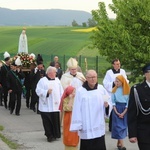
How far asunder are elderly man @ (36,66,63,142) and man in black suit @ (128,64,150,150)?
16.1 ft

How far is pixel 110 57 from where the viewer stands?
65.1 ft

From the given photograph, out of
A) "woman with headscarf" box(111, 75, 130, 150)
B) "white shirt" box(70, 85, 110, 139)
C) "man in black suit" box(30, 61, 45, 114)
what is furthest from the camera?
"man in black suit" box(30, 61, 45, 114)

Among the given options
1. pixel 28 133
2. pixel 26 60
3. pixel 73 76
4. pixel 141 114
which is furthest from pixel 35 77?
pixel 141 114

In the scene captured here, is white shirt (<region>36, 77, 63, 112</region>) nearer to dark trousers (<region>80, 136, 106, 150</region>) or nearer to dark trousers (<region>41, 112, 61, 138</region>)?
dark trousers (<region>41, 112, 61, 138</region>)

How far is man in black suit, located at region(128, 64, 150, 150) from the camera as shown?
257 inches

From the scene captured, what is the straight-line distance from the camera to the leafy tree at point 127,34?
18703 millimetres

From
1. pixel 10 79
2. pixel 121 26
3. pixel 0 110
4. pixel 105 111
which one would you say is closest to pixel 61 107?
pixel 105 111

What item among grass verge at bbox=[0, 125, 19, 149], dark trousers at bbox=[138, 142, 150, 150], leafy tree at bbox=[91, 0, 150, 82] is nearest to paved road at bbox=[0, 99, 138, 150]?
grass verge at bbox=[0, 125, 19, 149]

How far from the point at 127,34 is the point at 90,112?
37.4 feet

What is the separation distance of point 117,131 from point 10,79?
6776mm

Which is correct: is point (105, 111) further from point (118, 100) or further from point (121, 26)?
point (121, 26)

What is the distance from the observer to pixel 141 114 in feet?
21.7

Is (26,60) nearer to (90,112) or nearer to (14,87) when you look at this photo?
(14,87)

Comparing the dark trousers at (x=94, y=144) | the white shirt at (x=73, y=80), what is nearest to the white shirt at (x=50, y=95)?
the white shirt at (x=73, y=80)
